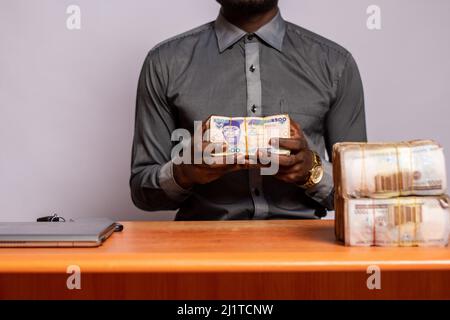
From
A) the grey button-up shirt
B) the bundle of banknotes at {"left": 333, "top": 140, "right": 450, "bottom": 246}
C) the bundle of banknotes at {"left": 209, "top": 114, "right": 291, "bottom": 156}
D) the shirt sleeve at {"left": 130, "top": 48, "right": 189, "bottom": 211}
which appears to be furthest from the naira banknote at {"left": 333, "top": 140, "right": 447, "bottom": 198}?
the shirt sleeve at {"left": 130, "top": 48, "right": 189, "bottom": 211}

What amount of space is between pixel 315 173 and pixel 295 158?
126 mm

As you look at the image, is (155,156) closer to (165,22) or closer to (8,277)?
(165,22)

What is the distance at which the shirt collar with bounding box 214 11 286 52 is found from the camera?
150cm

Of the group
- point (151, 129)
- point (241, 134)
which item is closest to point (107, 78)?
point (151, 129)

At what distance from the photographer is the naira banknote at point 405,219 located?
0.76 metres

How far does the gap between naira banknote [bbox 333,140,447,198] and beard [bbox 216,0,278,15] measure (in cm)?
78

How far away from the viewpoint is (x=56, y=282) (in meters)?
0.68

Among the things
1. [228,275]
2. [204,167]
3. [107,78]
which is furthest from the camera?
[107,78]

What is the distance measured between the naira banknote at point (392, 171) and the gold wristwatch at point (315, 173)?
1.16 ft

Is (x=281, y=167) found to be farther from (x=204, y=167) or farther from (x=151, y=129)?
(x=151, y=129)

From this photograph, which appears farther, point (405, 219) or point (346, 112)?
point (346, 112)

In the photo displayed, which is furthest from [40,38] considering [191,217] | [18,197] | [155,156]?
[191,217]

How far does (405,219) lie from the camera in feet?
Result: 2.50

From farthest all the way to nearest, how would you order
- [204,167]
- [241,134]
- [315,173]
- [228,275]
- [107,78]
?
[107,78]
[315,173]
[204,167]
[241,134]
[228,275]
